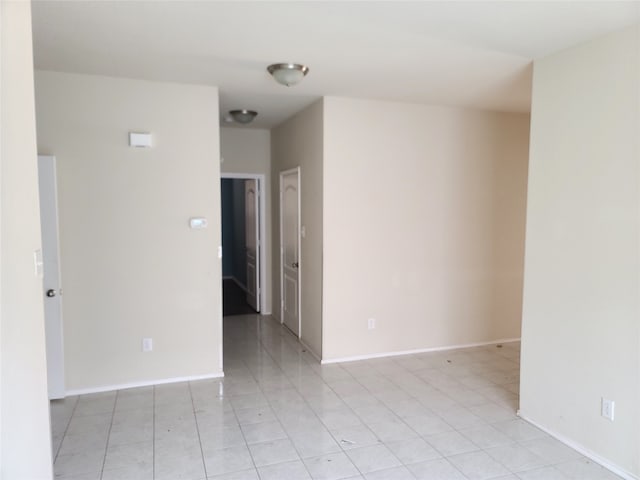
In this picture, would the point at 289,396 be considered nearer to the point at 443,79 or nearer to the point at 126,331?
the point at 126,331

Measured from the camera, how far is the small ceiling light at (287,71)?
3.33m

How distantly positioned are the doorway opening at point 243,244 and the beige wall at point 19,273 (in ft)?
13.9

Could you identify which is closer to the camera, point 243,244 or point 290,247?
point 290,247

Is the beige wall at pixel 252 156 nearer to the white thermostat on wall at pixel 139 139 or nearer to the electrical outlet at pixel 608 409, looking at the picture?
the white thermostat on wall at pixel 139 139

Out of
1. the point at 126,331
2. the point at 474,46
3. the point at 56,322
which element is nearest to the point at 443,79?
the point at 474,46

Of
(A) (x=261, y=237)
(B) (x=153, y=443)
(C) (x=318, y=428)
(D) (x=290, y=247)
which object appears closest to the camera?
(B) (x=153, y=443)

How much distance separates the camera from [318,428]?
10.6 feet

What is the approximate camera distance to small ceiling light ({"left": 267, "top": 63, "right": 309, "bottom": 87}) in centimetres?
333

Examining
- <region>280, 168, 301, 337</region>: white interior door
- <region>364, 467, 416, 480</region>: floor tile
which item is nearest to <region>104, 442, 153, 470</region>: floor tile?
<region>364, 467, 416, 480</region>: floor tile

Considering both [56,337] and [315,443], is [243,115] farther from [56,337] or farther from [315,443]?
[315,443]

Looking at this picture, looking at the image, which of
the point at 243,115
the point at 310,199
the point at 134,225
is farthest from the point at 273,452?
the point at 243,115

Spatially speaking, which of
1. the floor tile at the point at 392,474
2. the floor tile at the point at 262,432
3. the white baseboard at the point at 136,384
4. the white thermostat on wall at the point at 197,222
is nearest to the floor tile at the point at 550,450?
the floor tile at the point at 392,474

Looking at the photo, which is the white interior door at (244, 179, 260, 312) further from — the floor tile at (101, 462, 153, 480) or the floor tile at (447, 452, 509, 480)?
the floor tile at (447, 452, 509, 480)

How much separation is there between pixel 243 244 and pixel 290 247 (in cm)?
272
